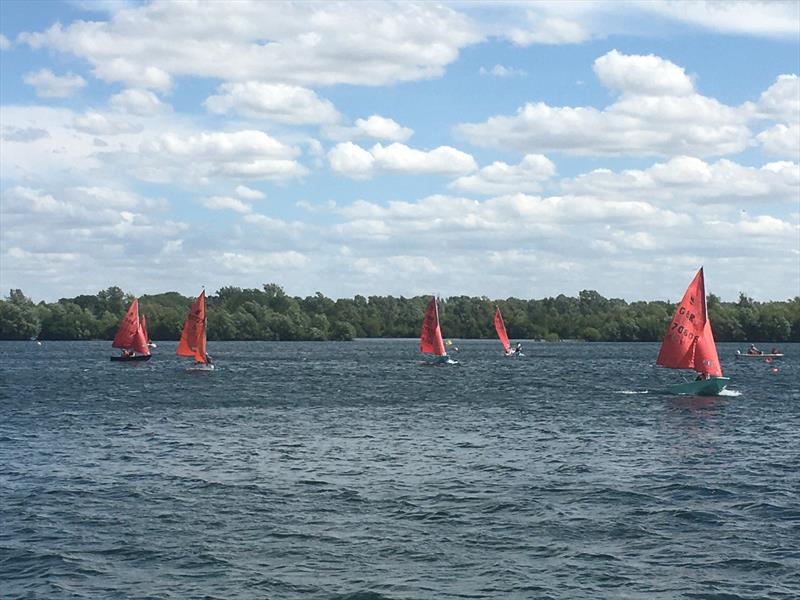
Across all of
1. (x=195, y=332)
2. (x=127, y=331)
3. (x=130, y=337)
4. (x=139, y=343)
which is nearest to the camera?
(x=195, y=332)

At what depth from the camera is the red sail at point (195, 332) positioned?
11231cm

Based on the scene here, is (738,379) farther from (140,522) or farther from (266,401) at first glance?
(140,522)

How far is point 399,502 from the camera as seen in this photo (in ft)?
126

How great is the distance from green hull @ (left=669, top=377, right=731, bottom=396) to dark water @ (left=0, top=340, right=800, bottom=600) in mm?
4676

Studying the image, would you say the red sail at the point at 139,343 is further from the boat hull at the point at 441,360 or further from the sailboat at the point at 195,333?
the boat hull at the point at 441,360

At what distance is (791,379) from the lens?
120 meters

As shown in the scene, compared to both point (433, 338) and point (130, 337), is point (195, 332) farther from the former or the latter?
point (433, 338)

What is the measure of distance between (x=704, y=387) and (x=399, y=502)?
50.1m

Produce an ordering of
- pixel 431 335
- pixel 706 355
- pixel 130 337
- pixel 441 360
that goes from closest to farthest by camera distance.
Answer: pixel 706 355 < pixel 431 335 < pixel 130 337 < pixel 441 360

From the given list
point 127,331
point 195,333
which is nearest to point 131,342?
point 127,331

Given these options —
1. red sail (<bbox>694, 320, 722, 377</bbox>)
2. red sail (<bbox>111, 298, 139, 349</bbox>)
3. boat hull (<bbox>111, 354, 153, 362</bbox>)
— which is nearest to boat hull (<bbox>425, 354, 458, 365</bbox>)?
boat hull (<bbox>111, 354, 153, 362</bbox>)

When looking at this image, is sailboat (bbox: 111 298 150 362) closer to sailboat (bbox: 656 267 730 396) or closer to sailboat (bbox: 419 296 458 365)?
sailboat (bbox: 419 296 458 365)

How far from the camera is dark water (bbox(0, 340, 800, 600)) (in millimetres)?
28797

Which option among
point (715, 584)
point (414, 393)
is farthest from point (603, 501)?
point (414, 393)
